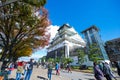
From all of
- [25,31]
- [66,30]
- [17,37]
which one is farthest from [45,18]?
[66,30]

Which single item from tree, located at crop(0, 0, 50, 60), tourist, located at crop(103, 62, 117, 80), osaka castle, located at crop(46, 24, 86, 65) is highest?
osaka castle, located at crop(46, 24, 86, 65)

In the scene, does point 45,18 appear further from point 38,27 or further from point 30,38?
point 30,38

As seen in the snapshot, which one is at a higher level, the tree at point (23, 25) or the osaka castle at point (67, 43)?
the osaka castle at point (67, 43)

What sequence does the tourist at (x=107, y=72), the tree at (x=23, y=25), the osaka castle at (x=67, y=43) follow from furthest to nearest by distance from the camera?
the osaka castle at (x=67, y=43), the tree at (x=23, y=25), the tourist at (x=107, y=72)

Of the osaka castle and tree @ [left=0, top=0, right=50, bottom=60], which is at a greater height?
the osaka castle

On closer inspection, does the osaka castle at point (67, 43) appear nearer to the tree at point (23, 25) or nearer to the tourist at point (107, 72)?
the tree at point (23, 25)

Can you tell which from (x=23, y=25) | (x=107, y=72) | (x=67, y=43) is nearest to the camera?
(x=107, y=72)

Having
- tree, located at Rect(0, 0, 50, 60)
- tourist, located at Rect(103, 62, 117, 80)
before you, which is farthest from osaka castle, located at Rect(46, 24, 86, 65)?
A: tourist, located at Rect(103, 62, 117, 80)

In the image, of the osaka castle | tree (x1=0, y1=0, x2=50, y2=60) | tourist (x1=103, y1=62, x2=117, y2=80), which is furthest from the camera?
the osaka castle

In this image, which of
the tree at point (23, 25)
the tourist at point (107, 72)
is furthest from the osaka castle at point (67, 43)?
the tourist at point (107, 72)

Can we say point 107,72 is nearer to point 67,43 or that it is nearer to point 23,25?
point 23,25

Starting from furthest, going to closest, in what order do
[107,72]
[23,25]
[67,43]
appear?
[67,43]
[23,25]
[107,72]

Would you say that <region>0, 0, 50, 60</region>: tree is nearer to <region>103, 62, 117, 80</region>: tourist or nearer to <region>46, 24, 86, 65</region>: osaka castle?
<region>103, 62, 117, 80</region>: tourist

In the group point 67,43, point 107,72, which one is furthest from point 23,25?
point 67,43
